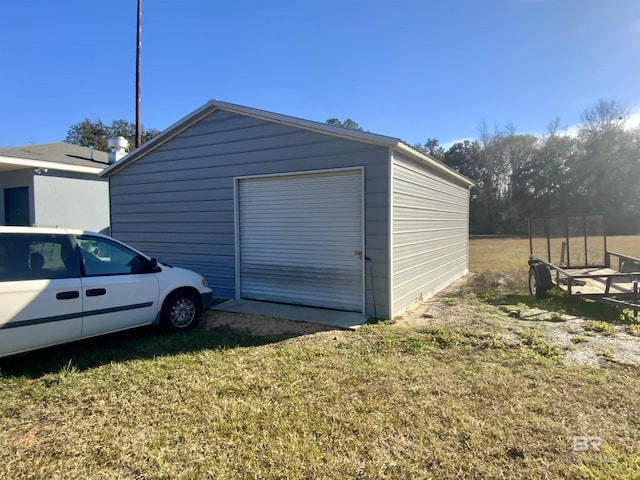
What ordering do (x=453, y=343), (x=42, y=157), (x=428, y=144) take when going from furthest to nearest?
(x=428, y=144) → (x=42, y=157) → (x=453, y=343)

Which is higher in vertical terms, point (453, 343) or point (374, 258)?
point (374, 258)

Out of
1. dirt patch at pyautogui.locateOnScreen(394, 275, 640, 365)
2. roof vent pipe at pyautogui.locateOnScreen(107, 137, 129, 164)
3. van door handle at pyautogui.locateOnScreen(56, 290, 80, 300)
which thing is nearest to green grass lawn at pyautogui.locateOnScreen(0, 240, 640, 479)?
dirt patch at pyautogui.locateOnScreen(394, 275, 640, 365)

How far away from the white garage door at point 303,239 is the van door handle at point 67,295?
3.82 metres

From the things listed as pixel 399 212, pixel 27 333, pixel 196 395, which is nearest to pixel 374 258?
pixel 399 212

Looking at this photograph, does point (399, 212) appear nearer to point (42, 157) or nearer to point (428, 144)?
point (42, 157)

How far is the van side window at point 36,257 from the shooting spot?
4.02 meters

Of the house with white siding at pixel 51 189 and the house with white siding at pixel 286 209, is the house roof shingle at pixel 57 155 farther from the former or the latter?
the house with white siding at pixel 286 209

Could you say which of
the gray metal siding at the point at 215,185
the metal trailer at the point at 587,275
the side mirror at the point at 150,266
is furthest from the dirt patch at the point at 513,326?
the side mirror at the point at 150,266

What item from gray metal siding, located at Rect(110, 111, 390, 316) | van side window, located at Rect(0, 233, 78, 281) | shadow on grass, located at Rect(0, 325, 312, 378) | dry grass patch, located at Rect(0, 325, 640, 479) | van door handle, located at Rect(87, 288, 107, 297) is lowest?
dry grass patch, located at Rect(0, 325, 640, 479)

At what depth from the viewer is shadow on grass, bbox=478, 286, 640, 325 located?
21.8 feet

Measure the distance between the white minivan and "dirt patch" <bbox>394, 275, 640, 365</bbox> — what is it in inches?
153

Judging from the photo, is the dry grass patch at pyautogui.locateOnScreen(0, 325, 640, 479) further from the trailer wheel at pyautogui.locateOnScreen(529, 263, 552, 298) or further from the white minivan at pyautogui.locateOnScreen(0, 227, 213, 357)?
the trailer wheel at pyautogui.locateOnScreen(529, 263, 552, 298)

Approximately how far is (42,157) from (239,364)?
12.9 meters

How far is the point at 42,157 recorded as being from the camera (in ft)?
42.8
